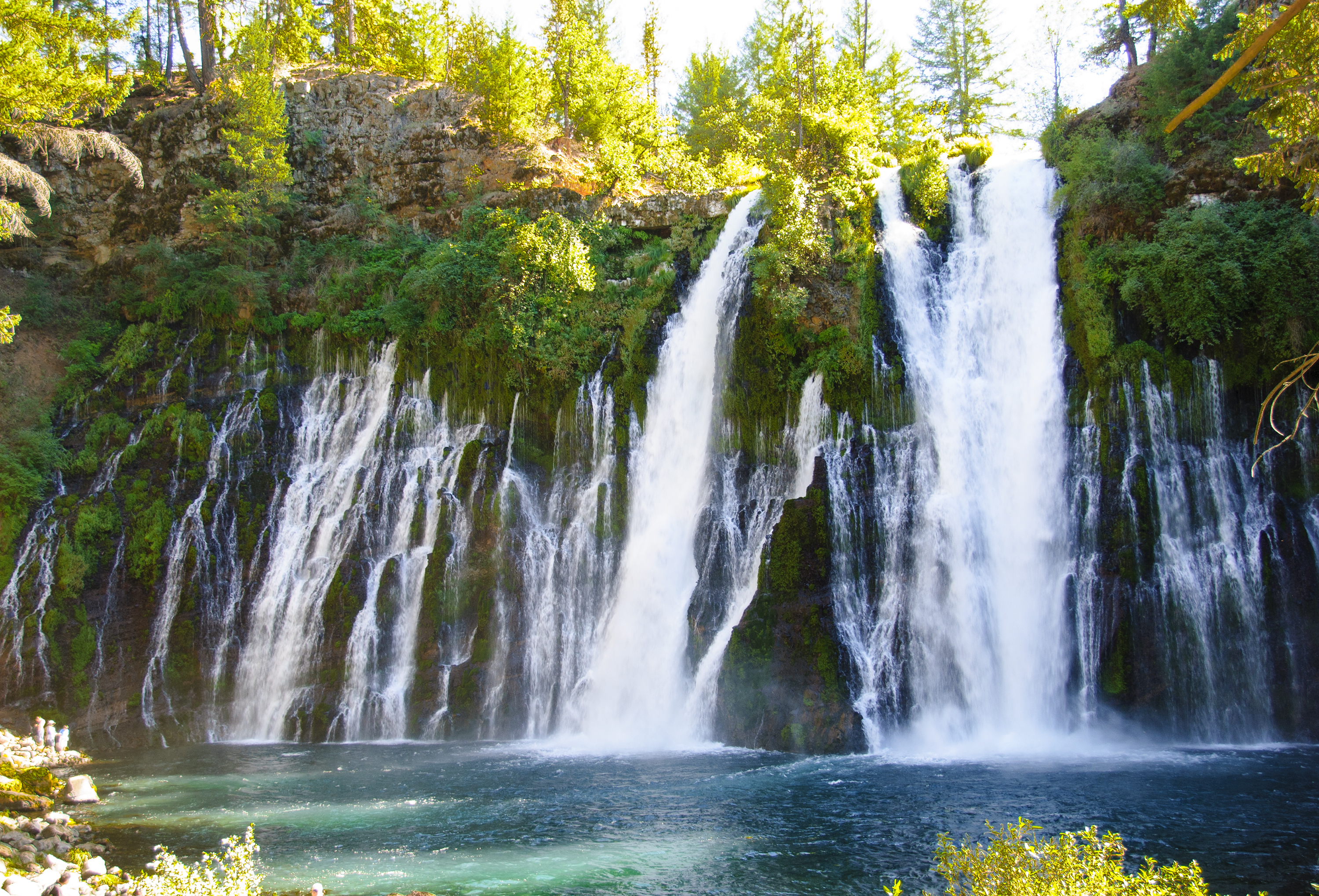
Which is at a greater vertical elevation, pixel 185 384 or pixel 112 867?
pixel 185 384

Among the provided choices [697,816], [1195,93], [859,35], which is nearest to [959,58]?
[859,35]

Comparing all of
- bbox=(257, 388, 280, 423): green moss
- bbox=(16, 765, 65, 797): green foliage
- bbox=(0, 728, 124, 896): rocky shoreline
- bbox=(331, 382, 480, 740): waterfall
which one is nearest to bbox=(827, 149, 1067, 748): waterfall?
bbox=(331, 382, 480, 740): waterfall

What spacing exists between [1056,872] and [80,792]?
14542mm

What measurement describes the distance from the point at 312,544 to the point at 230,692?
12.6ft

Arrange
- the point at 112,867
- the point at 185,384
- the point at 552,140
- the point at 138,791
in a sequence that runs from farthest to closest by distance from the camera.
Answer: the point at 552,140 < the point at 185,384 < the point at 138,791 < the point at 112,867

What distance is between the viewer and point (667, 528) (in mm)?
19250

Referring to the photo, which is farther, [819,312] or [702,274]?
[702,274]

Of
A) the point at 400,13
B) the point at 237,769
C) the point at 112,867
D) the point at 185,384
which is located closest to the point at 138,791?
the point at 237,769

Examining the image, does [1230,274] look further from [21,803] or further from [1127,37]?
[21,803]

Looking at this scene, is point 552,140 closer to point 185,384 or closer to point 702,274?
point 702,274

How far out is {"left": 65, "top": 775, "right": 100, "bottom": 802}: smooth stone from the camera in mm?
13234

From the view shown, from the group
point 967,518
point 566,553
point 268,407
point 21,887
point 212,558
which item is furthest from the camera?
point 268,407

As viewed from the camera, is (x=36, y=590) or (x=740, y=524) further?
(x=36, y=590)

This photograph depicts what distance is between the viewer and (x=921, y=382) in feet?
59.9
